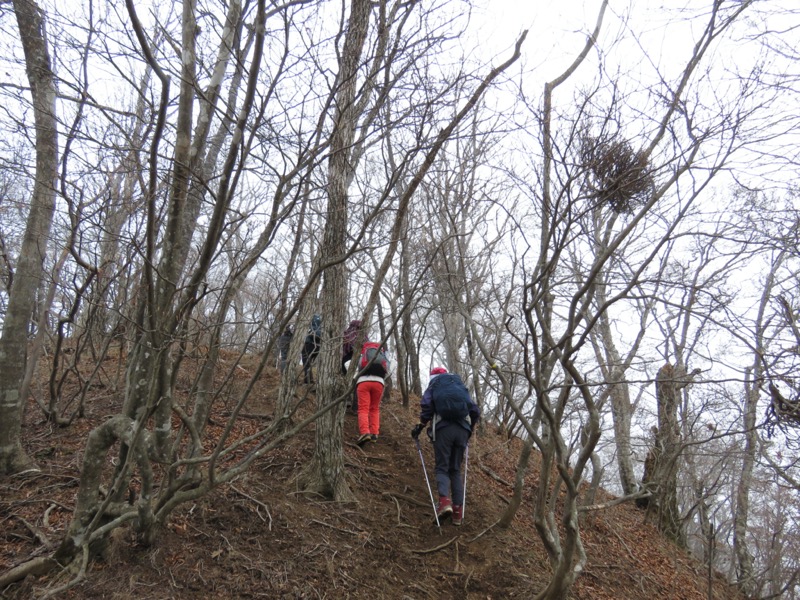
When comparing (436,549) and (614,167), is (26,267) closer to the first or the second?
(436,549)

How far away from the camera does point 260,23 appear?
7.77 feet

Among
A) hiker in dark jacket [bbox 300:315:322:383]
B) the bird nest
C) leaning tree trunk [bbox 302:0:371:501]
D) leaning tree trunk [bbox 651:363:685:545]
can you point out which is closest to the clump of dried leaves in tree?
the bird nest

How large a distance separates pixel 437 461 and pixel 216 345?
317cm

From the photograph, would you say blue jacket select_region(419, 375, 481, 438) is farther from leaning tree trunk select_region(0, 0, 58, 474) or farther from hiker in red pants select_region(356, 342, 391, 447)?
leaning tree trunk select_region(0, 0, 58, 474)

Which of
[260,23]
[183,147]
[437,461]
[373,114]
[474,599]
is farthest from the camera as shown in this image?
[437,461]

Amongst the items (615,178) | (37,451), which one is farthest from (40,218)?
(615,178)

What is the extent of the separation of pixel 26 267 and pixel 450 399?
456cm

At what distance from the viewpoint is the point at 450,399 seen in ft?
18.6

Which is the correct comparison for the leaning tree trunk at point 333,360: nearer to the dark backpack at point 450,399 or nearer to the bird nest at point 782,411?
the dark backpack at point 450,399

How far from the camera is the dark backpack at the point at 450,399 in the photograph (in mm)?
5633

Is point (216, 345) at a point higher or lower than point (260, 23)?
lower

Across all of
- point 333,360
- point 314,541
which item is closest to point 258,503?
point 314,541

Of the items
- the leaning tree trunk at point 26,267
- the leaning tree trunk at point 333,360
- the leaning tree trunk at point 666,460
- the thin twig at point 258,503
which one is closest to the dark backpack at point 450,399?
the leaning tree trunk at point 333,360

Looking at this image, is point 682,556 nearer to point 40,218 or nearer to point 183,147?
point 183,147
